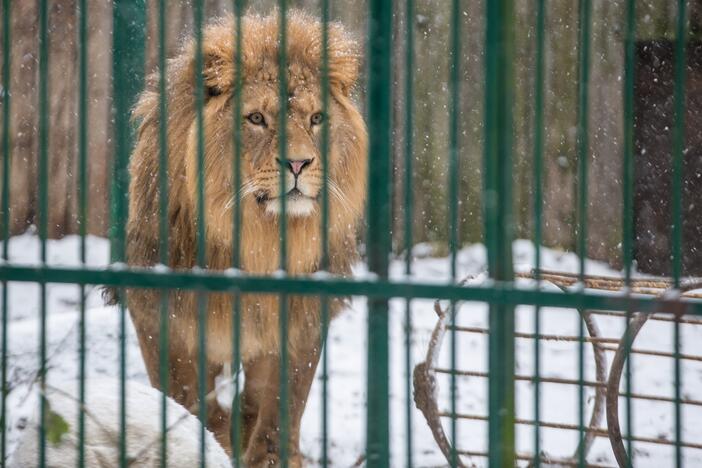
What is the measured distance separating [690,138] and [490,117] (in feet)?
14.1

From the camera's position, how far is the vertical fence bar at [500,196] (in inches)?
91.5

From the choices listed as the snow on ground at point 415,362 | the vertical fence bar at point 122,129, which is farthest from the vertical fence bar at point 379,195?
the snow on ground at point 415,362

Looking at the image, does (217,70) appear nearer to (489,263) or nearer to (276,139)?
(276,139)

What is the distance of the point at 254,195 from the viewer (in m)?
3.99

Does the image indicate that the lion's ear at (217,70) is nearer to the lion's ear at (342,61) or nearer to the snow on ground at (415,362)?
the lion's ear at (342,61)

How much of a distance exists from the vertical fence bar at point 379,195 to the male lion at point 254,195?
1.31 metres

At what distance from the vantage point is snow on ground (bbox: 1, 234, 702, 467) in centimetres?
469

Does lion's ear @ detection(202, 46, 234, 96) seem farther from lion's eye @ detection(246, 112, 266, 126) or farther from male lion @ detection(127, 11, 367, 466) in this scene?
lion's eye @ detection(246, 112, 266, 126)

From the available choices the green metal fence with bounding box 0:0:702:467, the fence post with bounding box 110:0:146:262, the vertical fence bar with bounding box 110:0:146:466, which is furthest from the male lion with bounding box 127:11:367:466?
the green metal fence with bounding box 0:0:702:467

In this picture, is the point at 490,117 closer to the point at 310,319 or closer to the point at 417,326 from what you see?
the point at 310,319

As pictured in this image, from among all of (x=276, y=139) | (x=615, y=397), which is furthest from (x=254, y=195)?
(x=615, y=397)

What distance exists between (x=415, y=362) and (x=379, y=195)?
135 inches

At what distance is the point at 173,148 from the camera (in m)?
4.22

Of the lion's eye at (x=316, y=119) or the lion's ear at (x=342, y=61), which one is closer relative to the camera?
the lion's eye at (x=316, y=119)
